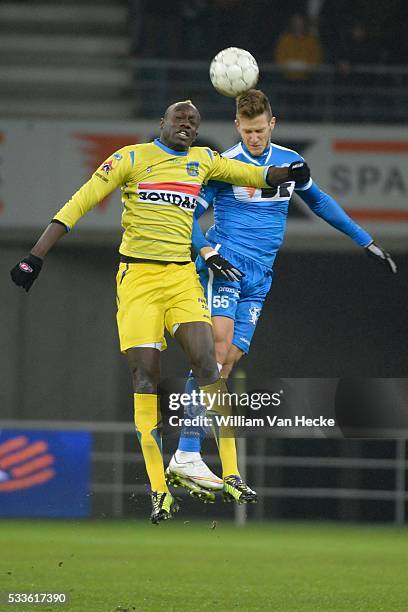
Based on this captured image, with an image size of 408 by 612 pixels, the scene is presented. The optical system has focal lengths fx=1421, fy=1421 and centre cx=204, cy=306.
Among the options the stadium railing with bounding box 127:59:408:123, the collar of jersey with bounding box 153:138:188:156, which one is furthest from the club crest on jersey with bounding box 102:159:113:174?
the stadium railing with bounding box 127:59:408:123

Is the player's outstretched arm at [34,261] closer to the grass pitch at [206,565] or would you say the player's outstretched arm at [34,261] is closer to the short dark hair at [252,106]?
the short dark hair at [252,106]

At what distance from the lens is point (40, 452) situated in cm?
1452

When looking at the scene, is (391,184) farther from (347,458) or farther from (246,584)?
(246,584)

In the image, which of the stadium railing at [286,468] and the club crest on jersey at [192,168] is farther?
the stadium railing at [286,468]

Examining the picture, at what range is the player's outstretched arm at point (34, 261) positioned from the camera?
273 inches

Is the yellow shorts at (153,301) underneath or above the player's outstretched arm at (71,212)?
underneath

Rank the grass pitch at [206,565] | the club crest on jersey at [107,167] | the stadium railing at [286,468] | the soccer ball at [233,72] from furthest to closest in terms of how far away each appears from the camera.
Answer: the stadium railing at [286,468], the grass pitch at [206,565], the soccer ball at [233,72], the club crest on jersey at [107,167]

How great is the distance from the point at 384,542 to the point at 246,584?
380 centimetres

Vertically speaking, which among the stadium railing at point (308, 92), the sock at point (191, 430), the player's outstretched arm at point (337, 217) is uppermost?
the stadium railing at point (308, 92)

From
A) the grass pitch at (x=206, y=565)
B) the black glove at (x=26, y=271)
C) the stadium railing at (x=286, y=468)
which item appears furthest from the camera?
the stadium railing at (x=286, y=468)

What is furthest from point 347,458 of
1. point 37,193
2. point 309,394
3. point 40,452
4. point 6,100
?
point 309,394

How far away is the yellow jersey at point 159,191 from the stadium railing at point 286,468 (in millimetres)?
7337

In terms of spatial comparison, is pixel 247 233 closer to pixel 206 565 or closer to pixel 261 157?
pixel 261 157

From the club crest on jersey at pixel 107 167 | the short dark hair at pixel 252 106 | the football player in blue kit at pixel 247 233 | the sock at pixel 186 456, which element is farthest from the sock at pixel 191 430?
the short dark hair at pixel 252 106
